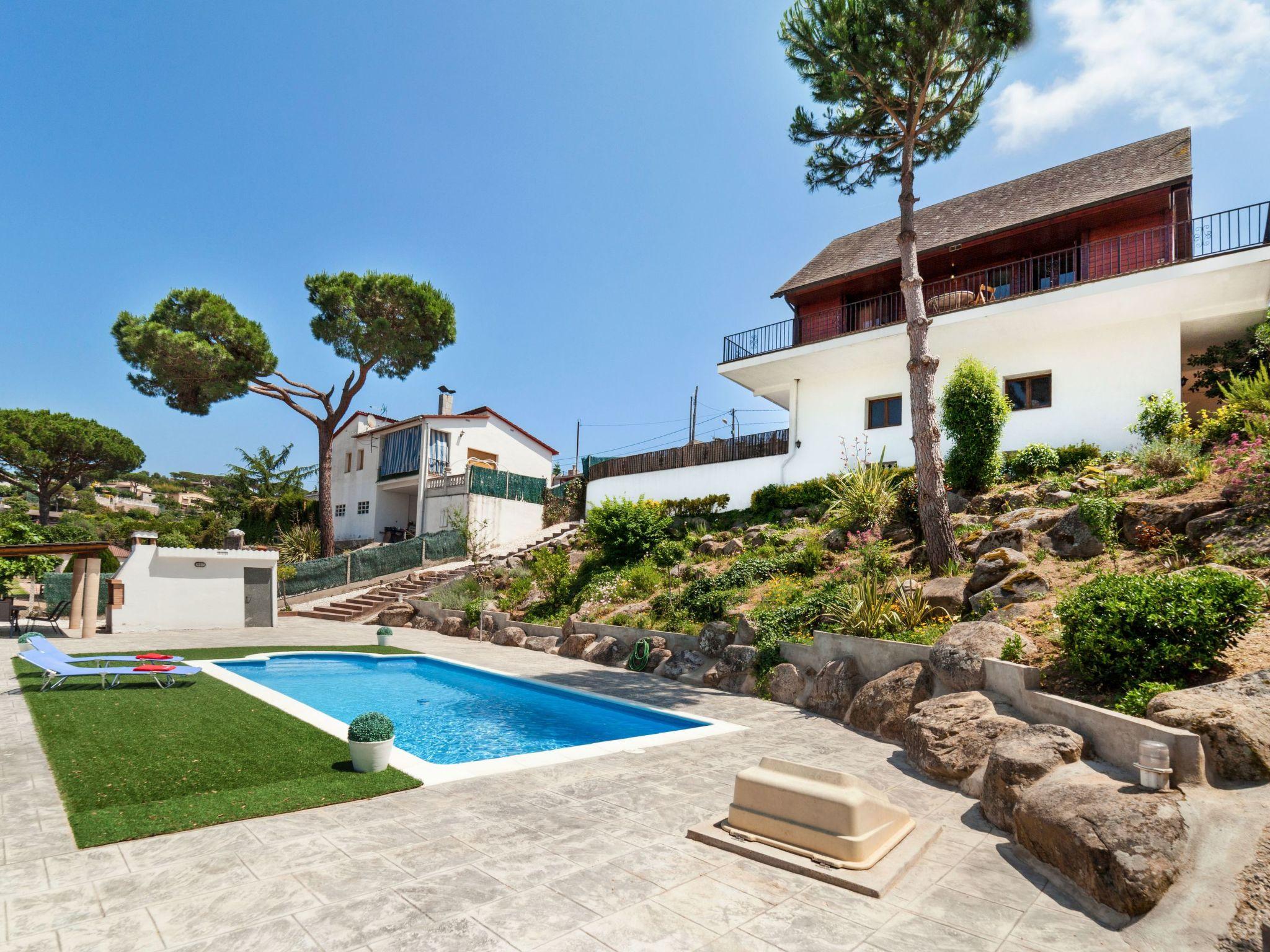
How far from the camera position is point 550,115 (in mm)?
14781

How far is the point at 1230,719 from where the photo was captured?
4555 millimetres

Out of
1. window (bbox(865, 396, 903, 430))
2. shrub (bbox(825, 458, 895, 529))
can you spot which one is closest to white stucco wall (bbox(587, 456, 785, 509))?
window (bbox(865, 396, 903, 430))

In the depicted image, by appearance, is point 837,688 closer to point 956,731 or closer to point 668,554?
point 956,731

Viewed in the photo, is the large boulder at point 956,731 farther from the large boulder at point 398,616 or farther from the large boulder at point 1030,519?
the large boulder at point 398,616

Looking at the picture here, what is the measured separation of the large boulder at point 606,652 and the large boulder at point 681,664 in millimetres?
1344

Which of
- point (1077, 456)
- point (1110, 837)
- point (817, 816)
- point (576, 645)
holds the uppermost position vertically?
point (1077, 456)

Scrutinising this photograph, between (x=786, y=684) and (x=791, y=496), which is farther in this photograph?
(x=791, y=496)

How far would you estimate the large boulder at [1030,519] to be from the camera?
35.5ft

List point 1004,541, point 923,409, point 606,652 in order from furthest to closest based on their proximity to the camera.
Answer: point 606,652
point 923,409
point 1004,541

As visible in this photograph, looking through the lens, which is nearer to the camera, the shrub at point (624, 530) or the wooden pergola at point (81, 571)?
the wooden pergola at point (81, 571)

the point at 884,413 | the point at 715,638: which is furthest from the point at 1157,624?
the point at 884,413

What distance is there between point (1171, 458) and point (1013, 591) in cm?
514

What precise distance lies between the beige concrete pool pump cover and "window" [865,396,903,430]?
52.6ft

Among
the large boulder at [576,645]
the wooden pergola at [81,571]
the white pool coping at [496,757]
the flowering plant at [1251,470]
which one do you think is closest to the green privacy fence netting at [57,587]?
the wooden pergola at [81,571]
